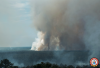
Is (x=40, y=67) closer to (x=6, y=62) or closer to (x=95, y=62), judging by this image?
(x=6, y=62)

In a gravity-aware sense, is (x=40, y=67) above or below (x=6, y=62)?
below

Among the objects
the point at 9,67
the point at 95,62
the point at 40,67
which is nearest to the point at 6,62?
the point at 9,67

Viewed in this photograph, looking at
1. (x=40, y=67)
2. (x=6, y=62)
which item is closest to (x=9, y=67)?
(x=6, y=62)

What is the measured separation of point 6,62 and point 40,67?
15.4m

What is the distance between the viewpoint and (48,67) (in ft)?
183

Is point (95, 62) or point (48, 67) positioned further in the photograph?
point (95, 62)

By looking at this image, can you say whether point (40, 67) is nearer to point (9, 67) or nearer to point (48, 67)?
point (48, 67)

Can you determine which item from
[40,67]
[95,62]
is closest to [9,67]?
[40,67]

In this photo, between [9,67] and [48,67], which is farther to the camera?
[9,67]

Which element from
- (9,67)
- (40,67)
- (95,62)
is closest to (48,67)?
(40,67)

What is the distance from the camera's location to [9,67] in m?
60.1

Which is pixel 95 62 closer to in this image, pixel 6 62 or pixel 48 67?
pixel 48 67

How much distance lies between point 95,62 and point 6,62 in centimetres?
3490

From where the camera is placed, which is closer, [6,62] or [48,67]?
[48,67]
